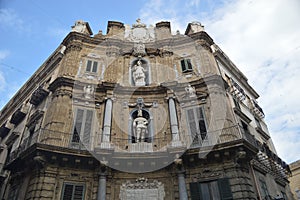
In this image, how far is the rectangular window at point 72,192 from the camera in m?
11.0

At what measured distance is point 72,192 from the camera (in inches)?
441

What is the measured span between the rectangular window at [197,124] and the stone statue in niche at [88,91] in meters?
5.93

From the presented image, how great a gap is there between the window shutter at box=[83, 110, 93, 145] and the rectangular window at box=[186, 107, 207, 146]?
557 cm

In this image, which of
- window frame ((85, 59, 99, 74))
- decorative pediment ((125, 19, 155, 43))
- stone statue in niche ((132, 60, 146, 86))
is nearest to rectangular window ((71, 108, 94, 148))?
window frame ((85, 59, 99, 74))

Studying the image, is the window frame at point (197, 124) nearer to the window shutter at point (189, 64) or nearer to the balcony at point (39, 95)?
the window shutter at point (189, 64)

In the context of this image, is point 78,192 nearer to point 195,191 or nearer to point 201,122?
point 195,191

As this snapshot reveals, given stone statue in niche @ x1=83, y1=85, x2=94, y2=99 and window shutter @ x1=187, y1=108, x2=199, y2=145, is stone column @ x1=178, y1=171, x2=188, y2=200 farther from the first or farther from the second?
stone statue in niche @ x1=83, y1=85, x2=94, y2=99

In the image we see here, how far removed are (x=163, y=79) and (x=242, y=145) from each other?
273 inches

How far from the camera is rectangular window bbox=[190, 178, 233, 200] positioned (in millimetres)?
10859

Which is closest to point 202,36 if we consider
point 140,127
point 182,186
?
point 140,127

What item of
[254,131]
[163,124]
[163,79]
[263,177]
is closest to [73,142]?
[163,124]

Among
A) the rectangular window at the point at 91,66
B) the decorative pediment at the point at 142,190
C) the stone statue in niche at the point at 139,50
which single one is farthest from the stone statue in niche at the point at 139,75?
the decorative pediment at the point at 142,190

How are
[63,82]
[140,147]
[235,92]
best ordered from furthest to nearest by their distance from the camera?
[235,92] < [63,82] < [140,147]

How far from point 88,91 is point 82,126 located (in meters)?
2.43
